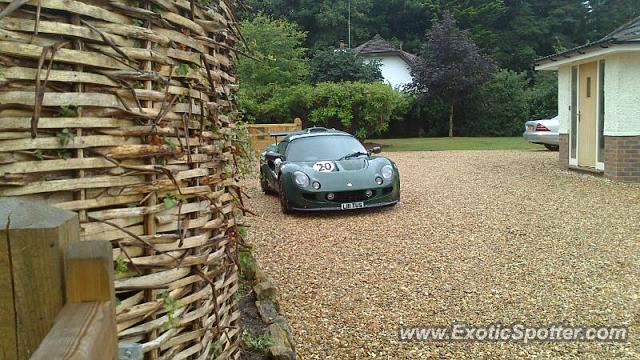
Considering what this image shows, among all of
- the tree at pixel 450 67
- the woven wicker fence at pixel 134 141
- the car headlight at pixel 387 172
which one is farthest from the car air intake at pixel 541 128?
the woven wicker fence at pixel 134 141

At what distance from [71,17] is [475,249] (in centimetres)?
554

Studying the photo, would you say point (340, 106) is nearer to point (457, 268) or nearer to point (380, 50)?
point (457, 268)

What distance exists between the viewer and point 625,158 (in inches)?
444

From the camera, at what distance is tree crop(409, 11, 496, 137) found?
29766 millimetres

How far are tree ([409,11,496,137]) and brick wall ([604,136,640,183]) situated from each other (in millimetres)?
18825

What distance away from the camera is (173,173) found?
1977 mm

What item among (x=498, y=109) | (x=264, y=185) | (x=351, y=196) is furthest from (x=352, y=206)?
(x=498, y=109)

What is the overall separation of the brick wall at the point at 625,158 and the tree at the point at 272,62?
16.3 metres

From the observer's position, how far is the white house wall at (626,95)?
11.3 m

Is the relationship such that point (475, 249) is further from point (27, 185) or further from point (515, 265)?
point (27, 185)

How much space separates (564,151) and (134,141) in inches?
533

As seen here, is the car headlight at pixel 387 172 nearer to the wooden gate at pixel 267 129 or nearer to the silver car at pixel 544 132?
the wooden gate at pixel 267 129

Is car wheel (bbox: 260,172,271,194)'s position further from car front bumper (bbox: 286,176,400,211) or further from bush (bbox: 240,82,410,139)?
bush (bbox: 240,82,410,139)

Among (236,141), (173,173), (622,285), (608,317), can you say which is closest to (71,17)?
(173,173)
